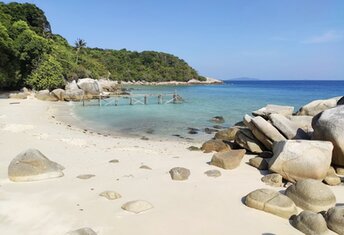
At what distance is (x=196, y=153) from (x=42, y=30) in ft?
149

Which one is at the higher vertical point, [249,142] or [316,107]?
[316,107]

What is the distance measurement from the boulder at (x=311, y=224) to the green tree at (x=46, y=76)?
34.4 m

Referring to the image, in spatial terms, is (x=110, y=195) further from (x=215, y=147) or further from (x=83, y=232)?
(x=215, y=147)

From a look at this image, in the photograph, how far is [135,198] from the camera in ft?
18.4

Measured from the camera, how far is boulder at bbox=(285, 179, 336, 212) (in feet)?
16.7

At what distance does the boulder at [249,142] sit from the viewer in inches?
376

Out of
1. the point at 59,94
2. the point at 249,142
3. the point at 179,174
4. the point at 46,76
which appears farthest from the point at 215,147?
the point at 46,76

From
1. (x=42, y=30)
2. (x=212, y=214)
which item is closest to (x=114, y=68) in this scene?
(x=42, y=30)

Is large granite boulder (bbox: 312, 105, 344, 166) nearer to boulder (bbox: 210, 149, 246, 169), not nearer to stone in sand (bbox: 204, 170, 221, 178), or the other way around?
boulder (bbox: 210, 149, 246, 169)

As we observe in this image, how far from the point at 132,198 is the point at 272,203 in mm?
2409

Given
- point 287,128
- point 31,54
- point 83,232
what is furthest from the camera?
point 31,54

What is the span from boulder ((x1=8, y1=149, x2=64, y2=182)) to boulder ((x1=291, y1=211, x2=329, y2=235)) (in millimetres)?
4888

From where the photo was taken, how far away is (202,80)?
117250 millimetres

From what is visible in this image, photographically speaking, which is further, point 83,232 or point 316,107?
point 316,107
